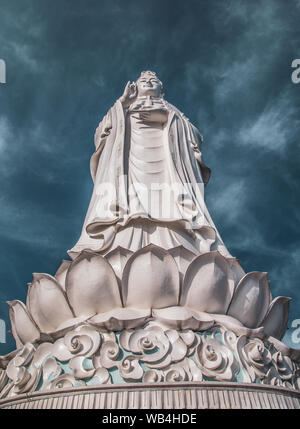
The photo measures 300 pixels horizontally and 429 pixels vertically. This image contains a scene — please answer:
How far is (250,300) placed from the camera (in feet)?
12.0

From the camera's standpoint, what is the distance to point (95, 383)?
2.98 metres

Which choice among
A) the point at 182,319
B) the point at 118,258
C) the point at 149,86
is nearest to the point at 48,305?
the point at 118,258

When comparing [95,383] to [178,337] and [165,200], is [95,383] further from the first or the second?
[165,200]

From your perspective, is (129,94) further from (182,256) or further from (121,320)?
(121,320)

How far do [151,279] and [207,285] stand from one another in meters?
0.51

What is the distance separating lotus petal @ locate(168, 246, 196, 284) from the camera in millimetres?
3811

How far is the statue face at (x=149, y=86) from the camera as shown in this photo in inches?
264

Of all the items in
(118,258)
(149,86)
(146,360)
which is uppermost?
(149,86)

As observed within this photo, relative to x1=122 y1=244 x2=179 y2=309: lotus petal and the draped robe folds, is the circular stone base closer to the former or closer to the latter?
x1=122 y1=244 x2=179 y2=309: lotus petal

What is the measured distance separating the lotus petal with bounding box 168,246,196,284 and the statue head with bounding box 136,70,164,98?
3.73 meters

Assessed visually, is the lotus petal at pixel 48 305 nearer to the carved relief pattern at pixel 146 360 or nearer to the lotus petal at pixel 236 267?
the carved relief pattern at pixel 146 360

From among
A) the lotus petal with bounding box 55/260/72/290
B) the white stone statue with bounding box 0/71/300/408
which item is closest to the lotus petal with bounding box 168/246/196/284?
the white stone statue with bounding box 0/71/300/408

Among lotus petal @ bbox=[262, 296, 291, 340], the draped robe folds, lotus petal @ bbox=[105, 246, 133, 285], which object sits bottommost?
lotus petal @ bbox=[262, 296, 291, 340]
